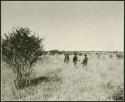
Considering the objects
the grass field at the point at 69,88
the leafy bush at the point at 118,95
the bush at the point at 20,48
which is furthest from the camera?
the bush at the point at 20,48

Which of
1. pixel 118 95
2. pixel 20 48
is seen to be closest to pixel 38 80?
pixel 20 48

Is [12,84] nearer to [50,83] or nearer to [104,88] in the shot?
[50,83]

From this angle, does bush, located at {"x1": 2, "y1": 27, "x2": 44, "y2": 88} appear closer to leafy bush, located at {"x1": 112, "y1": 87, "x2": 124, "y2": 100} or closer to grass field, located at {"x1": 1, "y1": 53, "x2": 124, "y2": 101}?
grass field, located at {"x1": 1, "y1": 53, "x2": 124, "y2": 101}

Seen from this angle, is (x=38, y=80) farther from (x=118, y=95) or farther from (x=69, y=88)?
(x=118, y=95)

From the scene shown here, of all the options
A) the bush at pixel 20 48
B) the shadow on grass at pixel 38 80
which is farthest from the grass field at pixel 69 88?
the bush at pixel 20 48

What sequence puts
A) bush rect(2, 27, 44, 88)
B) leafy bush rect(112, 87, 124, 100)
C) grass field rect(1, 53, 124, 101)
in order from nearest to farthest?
leafy bush rect(112, 87, 124, 100) < grass field rect(1, 53, 124, 101) < bush rect(2, 27, 44, 88)

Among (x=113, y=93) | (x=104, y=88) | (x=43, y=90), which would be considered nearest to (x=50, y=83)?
(x=43, y=90)

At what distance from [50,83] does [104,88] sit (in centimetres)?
388

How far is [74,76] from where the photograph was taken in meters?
16.5

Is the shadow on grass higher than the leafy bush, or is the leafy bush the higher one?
the shadow on grass

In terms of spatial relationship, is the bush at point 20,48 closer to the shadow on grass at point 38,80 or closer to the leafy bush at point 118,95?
the shadow on grass at point 38,80

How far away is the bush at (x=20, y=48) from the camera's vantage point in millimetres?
14770

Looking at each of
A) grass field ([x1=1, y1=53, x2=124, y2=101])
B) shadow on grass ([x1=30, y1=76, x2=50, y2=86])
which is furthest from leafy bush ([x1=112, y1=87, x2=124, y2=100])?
shadow on grass ([x1=30, y1=76, x2=50, y2=86])

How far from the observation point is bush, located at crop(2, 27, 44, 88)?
14.8m
